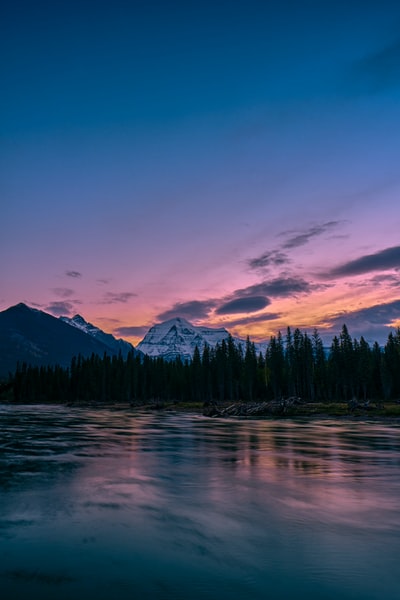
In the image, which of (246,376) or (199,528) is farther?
(246,376)

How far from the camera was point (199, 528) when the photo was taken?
10562mm

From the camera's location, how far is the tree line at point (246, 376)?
104338 millimetres

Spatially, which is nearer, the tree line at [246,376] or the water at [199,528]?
the water at [199,528]

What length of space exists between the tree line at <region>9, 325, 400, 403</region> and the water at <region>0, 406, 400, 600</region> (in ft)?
270

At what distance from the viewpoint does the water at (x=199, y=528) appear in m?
7.31

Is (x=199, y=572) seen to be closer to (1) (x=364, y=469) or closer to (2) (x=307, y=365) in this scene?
(1) (x=364, y=469)

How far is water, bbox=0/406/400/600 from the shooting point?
24.0 ft

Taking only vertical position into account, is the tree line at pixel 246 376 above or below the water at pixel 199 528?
above

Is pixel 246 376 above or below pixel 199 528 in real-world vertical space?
above

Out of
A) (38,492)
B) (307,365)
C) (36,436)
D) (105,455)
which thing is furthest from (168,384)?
(38,492)

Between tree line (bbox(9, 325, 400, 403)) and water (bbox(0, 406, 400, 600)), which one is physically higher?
tree line (bbox(9, 325, 400, 403))

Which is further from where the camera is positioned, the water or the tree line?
A: the tree line

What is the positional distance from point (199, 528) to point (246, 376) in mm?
109855

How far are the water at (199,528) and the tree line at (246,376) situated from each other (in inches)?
3235
